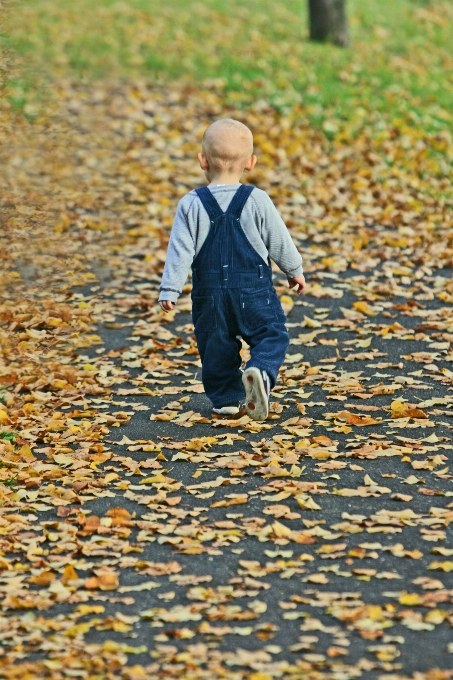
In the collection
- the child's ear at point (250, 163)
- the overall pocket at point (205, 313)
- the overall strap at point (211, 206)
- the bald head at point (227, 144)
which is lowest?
the overall pocket at point (205, 313)

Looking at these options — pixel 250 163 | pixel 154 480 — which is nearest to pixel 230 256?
pixel 250 163

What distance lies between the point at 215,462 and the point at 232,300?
0.92 m

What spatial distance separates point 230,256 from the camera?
5.27 m

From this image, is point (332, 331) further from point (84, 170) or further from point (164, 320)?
point (84, 170)

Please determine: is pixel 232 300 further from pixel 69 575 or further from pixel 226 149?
pixel 69 575

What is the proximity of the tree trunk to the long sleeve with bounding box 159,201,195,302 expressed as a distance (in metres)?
11.7

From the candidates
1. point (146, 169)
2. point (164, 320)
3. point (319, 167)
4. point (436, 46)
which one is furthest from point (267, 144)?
point (436, 46)

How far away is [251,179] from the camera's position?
445 inches

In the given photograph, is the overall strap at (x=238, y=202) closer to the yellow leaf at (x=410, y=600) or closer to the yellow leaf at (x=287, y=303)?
the yellow leaf at (x=410, y=600)

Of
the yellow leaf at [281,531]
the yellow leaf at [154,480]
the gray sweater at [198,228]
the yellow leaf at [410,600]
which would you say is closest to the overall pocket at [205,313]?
the gray sweater at [198,228]

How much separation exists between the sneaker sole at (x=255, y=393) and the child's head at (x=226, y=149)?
3.49ft

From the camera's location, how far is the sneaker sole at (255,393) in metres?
5.05

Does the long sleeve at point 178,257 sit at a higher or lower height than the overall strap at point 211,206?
lower

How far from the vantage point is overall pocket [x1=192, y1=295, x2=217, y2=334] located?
17.5 ft
